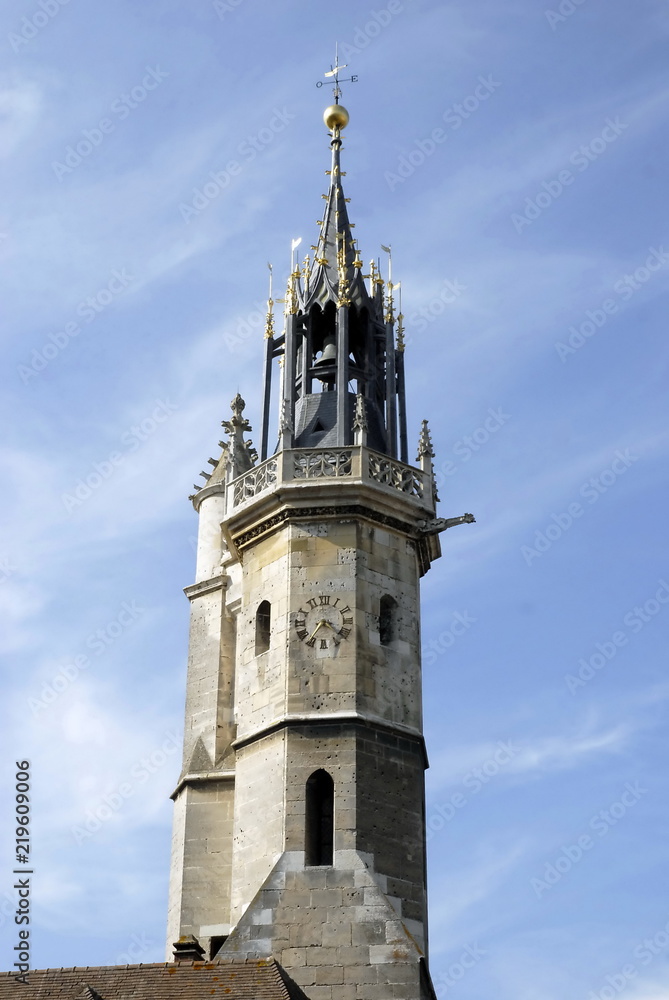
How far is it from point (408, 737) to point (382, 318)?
913 cm

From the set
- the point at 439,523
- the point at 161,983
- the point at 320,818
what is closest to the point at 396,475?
the point at 439,523

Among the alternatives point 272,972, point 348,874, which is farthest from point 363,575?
point 272,972

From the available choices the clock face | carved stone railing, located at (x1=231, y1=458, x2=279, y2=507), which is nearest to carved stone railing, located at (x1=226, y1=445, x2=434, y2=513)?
carved stone railing, located at (x1=231, y1=458, x2=279, y2=507)

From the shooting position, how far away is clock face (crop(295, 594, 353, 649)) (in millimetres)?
28859

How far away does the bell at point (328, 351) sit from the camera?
33.8 metres

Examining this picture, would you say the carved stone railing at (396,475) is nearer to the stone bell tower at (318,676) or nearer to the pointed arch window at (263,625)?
the stone bell tower at (318,676)

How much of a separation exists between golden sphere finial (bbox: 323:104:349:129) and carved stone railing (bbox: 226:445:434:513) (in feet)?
30.4

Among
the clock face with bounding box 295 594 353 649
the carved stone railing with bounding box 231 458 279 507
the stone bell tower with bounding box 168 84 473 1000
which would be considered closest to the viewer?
the stone bell tower with bounding box 168 84 473 1000

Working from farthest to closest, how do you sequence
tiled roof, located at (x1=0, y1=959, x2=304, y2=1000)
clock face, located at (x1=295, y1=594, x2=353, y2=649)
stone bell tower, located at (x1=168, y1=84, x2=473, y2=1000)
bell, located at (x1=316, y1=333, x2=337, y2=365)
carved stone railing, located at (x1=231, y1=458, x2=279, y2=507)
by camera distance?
bell, located at (x1=316, y1=333, x2=337, y2=365) → carved stone railing, located at (x1=231, y1=458, x2=279, y2=507) → clock face, located at (x1=295, y1=594, x2=353, y2=649) → stone bell tower, located at (x1=168, y1=84, x2=473, y2=1000) → tiled roof, located at (x1=0, y1=959, x2=304, y2=1000)

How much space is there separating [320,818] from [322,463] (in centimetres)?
611

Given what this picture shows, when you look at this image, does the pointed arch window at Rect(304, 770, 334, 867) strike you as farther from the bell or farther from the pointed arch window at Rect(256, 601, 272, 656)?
the bell

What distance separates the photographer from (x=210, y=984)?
78.5 ft

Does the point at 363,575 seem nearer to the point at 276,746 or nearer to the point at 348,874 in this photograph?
the point at 276,746

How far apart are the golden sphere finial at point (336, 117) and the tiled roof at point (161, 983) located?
1870cm
